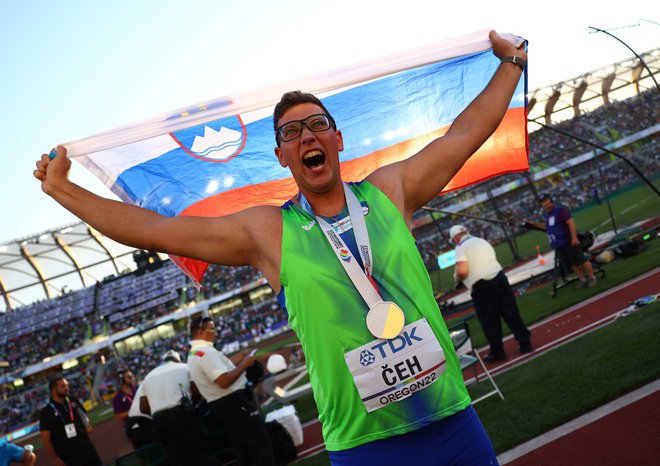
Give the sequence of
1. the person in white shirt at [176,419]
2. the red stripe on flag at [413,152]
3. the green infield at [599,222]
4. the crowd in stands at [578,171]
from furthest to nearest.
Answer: the crowd in stands at [578,171] < the green infield at [599,222] < the person in white shirt at [176,419] < the red stripe on flag at [413,152]

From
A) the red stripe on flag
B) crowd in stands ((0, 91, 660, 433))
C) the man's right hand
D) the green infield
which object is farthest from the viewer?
crowd in stands ((0, 91, 660, 433))

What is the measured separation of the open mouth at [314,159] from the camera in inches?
80.3

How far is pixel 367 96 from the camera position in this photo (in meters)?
3.61

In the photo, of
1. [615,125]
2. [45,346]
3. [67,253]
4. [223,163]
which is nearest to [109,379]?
[45,346]

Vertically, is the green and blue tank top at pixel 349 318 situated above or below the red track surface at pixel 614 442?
above

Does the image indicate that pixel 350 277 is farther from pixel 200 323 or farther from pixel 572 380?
pixel 572 380

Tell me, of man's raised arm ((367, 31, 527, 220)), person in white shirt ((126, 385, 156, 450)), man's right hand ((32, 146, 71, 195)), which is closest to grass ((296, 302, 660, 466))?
person in white shirt ((126, 385, 156, 450))

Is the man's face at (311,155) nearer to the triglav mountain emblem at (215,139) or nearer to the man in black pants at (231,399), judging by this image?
the triglav mountain emblem at (215,139)

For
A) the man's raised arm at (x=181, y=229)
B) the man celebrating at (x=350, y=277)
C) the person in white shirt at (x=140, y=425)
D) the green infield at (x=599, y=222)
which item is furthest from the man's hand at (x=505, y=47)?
the green infield at (x=599, y=222)

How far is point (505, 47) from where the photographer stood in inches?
102

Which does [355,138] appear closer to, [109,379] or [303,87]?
[303,87]

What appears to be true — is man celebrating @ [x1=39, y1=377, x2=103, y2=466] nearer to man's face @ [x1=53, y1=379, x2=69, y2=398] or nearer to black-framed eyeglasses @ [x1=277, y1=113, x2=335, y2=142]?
man's face @ [x1=53, y1=379, x2=69, y2=398]

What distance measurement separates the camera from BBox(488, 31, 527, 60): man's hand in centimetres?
254

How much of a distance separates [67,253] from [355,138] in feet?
181
